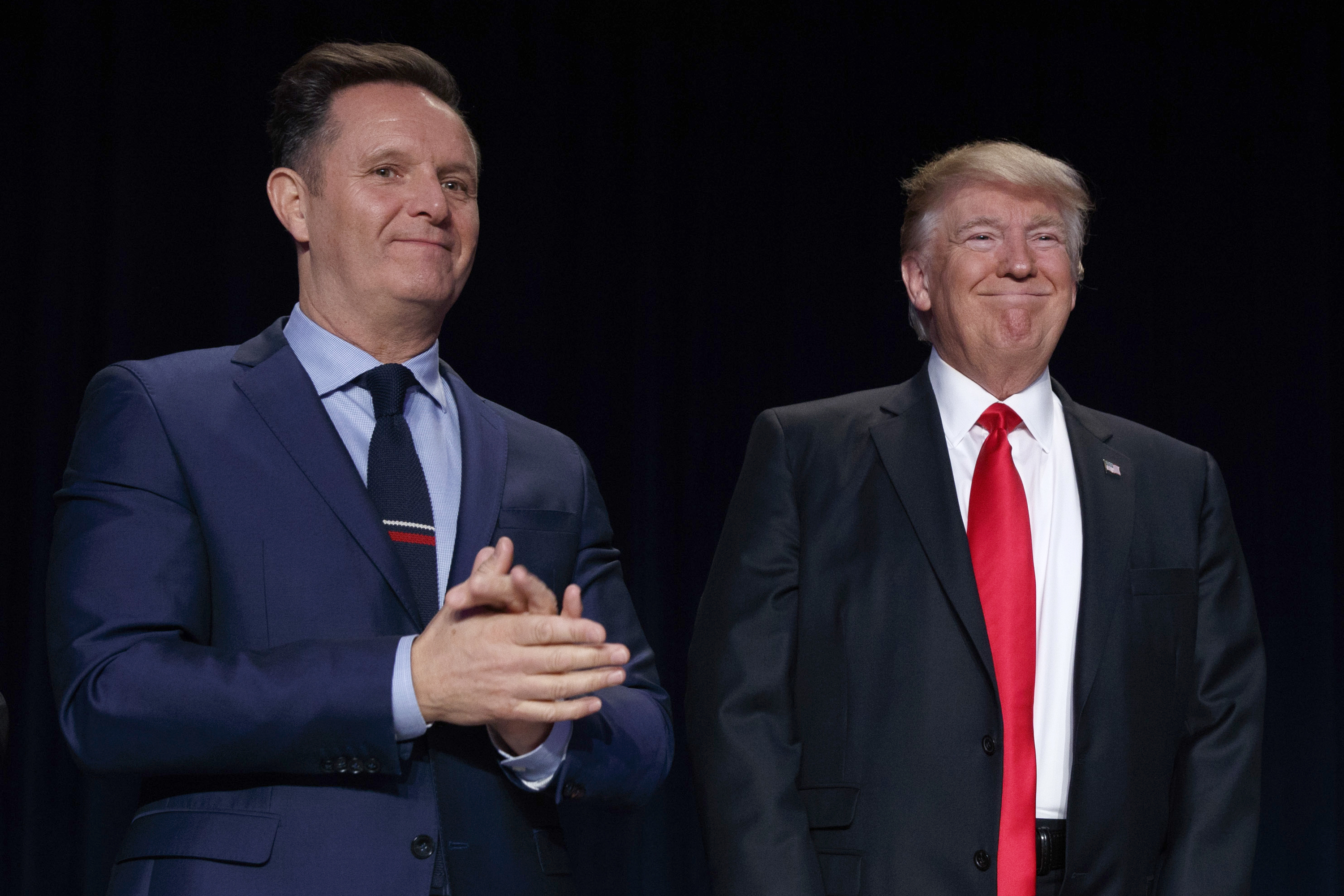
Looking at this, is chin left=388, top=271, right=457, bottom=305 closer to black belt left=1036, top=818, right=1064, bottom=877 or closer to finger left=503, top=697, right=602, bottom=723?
finger left=503, top=697, right=602, bottom=723

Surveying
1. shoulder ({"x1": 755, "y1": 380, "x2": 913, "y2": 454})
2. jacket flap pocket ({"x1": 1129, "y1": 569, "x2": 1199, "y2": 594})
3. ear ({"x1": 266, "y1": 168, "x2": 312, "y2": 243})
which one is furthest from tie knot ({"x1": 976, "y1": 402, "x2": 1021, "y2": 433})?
ear ({"x1": 266, "y1": 168, "x2": 312, "y2": 243})

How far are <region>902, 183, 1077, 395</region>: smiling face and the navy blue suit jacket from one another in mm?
792

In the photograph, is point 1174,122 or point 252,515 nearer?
point 252,515

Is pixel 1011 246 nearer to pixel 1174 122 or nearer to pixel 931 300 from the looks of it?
pixel 931 300

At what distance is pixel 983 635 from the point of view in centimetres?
186

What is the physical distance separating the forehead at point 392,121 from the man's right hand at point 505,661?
65cm

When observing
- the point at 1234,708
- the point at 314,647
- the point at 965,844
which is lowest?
the point at 965,844

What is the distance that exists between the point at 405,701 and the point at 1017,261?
1.18 meters

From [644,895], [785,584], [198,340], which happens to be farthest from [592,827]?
[785,584]

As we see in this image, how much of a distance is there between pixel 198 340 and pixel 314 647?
231 cm

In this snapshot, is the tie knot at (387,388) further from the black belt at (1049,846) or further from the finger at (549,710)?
the black belt at (1049,846)

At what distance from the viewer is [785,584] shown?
1.94 m

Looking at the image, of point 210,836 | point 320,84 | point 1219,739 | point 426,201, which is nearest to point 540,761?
point 210,836

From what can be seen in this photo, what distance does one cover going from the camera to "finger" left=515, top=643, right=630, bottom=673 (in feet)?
4.32
